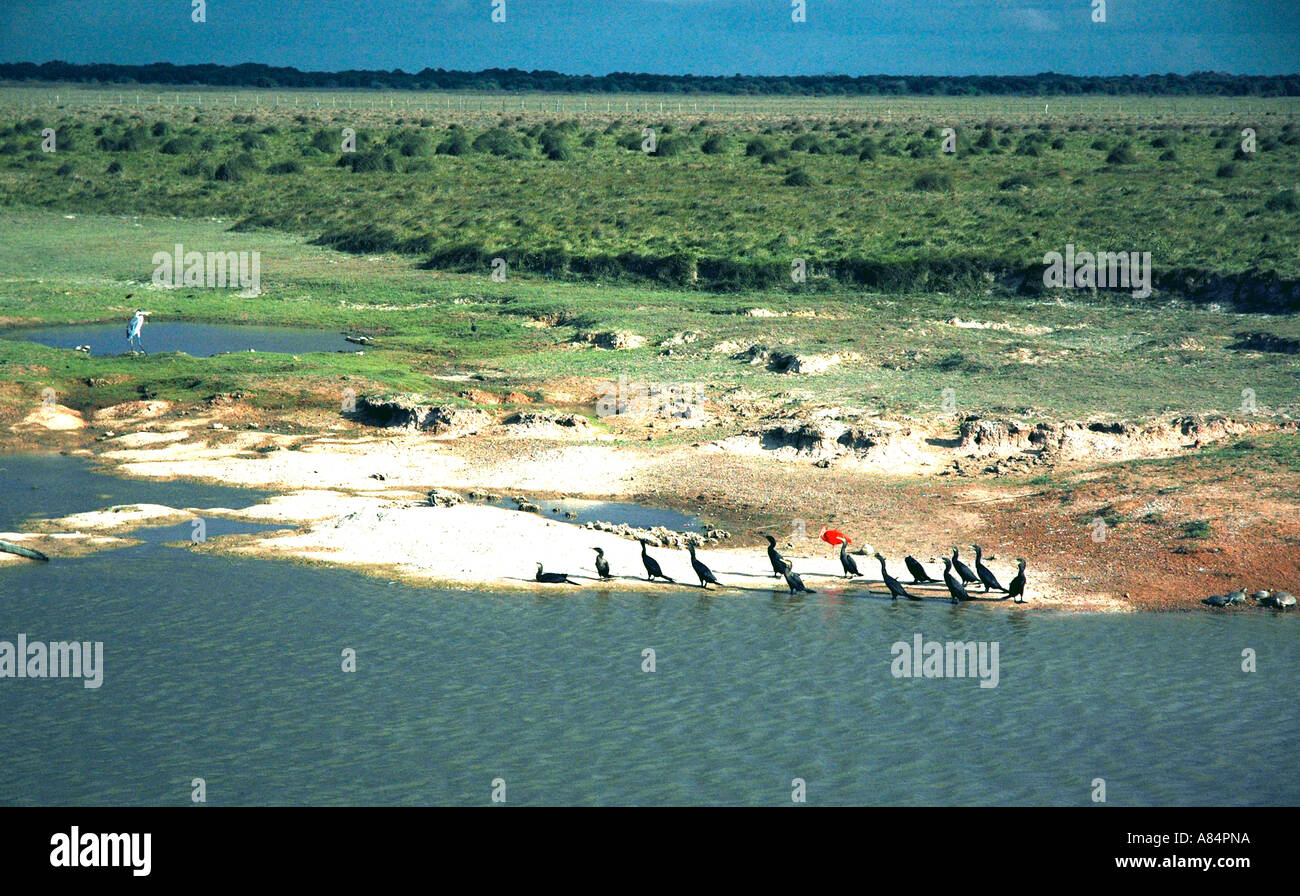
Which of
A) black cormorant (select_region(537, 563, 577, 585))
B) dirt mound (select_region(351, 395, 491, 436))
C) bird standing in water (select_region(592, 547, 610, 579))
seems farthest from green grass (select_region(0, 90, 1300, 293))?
black cormorant (select_region(537, 563, 577, 585))

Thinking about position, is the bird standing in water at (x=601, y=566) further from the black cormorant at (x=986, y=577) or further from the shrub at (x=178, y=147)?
the shrub at (x=178, y=147)

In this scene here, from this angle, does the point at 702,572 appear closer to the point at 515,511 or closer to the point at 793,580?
the point at 793,580

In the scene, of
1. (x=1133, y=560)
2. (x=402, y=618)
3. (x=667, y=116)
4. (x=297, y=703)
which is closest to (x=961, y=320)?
(x=1133, y=560)

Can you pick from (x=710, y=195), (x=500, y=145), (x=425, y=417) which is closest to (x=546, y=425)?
(x=425, y=417)

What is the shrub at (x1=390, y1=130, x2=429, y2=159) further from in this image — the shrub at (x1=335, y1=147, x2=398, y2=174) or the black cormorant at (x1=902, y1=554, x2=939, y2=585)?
the black cormorant at (x1=902, y1=554, x2=939, y2=585)

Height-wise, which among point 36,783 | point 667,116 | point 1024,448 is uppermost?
point 667,116

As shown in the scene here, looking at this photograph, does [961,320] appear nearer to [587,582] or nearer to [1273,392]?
[1273,392]
